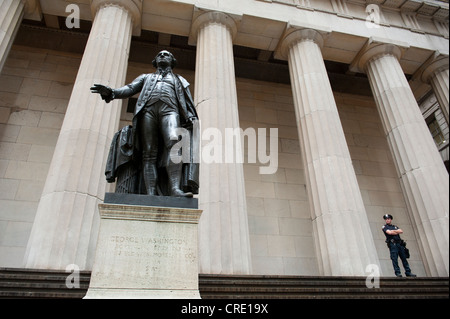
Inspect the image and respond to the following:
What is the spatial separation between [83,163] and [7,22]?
6.32 m

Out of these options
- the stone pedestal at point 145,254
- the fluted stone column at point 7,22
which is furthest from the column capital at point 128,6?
the stone pedestal at point 145,254

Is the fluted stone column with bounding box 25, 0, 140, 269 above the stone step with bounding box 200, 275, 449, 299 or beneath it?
above

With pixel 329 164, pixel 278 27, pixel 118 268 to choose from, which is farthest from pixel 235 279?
pixel 278 27

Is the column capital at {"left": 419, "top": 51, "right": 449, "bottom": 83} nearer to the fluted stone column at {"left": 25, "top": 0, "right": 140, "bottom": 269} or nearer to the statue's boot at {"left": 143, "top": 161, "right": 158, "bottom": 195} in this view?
the fluted stone column at {"left": 25, "top": 0, "right": 140, "bottom": 269}

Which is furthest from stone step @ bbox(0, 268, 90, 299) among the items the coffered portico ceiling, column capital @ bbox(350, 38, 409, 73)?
column capital @ bbox(350, 38, 409, 73)

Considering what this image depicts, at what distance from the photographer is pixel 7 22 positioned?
1188 centimetres

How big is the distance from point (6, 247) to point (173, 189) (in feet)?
31.9

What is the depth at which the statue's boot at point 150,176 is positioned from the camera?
5.56 m

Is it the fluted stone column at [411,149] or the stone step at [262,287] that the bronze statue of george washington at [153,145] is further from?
the fluted stone column at [411,149]

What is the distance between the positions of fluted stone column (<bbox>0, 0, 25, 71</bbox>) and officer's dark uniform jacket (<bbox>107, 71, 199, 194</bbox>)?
313 inches

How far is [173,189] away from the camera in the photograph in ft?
18.0

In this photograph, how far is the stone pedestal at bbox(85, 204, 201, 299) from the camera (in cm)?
440
